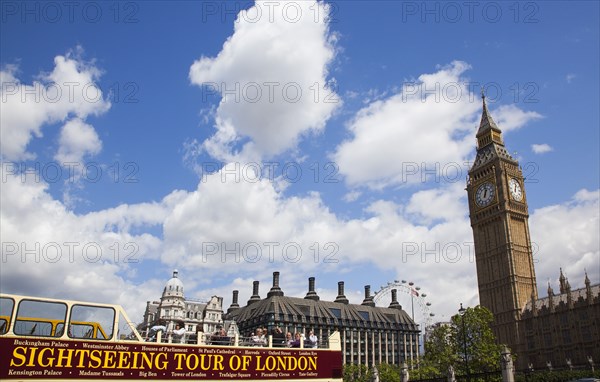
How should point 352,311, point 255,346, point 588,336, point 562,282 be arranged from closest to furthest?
point 255,346
point 588,336
point 562,282
point 352,311

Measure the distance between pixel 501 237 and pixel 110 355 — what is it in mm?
84677

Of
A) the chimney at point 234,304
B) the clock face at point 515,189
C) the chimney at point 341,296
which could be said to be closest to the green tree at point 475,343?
the clock face at point 515,189

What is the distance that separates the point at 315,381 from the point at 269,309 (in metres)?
75.9

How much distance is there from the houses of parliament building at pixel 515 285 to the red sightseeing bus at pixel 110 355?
2713 inches

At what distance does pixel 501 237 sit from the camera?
86000 mm

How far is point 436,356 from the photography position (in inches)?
1842

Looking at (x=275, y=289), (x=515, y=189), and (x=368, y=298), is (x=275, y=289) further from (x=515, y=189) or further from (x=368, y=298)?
(x=515, y=189)

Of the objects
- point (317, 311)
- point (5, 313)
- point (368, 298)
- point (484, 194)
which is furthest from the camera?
point (368, 298)

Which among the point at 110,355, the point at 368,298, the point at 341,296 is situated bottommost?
the point at 110,355

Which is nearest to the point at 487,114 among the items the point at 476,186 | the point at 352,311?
the point at 476,186

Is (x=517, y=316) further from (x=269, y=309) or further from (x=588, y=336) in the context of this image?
(x=269, y=309)

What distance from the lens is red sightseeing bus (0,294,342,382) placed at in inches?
480

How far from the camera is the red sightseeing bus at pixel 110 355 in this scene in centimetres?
1218

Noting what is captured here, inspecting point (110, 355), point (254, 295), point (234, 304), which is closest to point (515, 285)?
point (254, 295)
